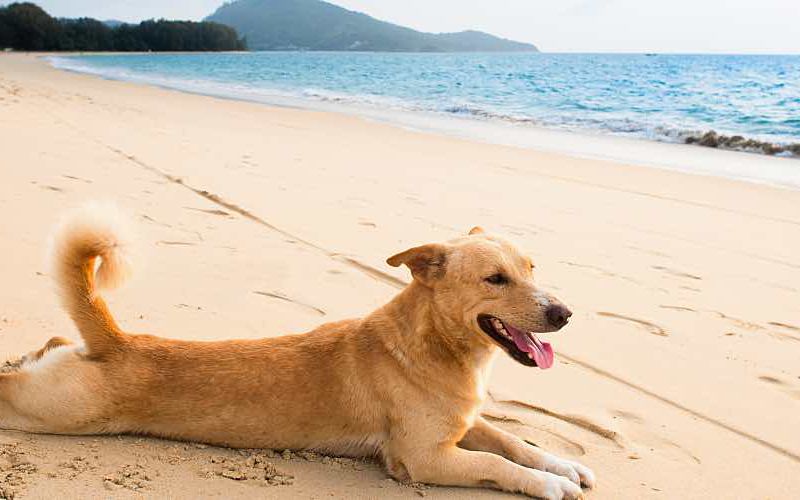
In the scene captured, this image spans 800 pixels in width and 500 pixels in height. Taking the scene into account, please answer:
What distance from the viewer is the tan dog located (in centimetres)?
327

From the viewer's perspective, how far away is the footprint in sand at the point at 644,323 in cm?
515

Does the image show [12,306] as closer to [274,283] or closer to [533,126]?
[274,283]

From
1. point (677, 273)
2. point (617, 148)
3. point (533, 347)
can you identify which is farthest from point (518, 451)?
point (617, 148)

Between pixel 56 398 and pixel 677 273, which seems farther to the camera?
pixel 677 273

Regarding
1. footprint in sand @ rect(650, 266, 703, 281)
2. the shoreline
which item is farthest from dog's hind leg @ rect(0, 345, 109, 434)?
the shoreline

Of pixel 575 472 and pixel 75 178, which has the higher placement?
pixel 75 178

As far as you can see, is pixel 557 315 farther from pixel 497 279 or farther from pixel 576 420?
pixel 576 420

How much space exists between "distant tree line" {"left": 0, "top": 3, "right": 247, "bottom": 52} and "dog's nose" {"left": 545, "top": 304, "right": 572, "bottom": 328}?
119m

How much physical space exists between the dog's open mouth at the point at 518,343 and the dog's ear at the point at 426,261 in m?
0.32

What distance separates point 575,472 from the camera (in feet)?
10.9

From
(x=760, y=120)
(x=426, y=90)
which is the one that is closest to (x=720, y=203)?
(x=760, y=120)

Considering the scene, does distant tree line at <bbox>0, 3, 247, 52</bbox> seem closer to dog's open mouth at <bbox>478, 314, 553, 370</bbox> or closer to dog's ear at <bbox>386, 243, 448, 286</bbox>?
dog's ear at <bbox>386, 243, 448, 286</bbox>

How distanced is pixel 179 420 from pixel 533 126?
19547 mm

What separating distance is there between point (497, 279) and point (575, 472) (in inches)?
39.3
